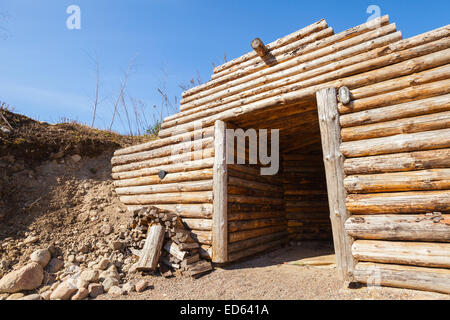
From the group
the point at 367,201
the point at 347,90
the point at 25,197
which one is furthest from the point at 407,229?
the point at 25,197

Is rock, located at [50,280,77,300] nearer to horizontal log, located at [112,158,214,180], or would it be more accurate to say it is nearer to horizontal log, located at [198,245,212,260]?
horizontal log, located at [198,245,212,260]

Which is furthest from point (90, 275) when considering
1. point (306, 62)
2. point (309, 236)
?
point (309, 236)

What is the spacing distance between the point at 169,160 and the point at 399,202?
5.37m

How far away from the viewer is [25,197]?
282 inches

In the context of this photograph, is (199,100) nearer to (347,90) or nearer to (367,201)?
(347,90)

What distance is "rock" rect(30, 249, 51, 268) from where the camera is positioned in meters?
4.90

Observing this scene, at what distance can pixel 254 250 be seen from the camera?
633 cm

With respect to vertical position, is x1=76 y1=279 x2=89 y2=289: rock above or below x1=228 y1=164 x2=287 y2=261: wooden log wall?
below

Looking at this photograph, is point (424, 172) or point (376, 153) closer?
point (424, 172)

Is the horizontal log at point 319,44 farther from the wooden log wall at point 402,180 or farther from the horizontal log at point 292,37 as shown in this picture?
the wooden log wall at point 402,180

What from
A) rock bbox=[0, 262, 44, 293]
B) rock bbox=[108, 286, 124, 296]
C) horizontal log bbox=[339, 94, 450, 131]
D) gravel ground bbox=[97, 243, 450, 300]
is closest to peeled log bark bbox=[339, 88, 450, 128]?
horizontal log bbox=[339, 94, 450, 131]

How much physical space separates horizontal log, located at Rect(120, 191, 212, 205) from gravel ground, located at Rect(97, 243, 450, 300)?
1.68 m

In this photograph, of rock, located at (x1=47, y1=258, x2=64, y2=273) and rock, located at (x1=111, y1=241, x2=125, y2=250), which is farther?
rock, located at (x1=111, y1=241, x2=125, y2=250)
